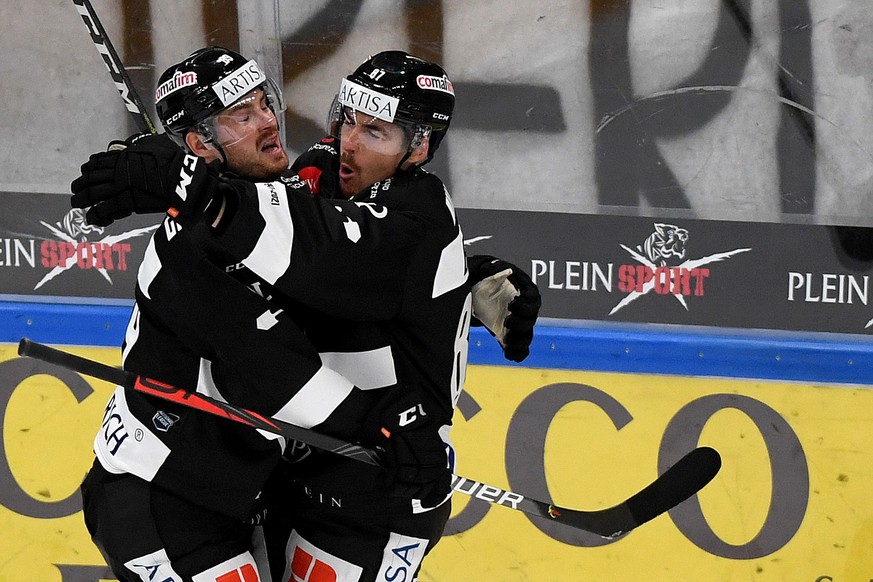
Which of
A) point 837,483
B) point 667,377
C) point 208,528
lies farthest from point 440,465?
point 837,483

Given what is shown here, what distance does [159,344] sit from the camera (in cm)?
213

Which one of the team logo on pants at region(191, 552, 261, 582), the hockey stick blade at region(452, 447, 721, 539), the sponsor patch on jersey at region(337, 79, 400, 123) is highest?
the sponsor patch on jersey at region(337, 79, 400, 123)

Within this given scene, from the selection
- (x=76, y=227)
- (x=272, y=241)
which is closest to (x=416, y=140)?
(x=272, y=241)

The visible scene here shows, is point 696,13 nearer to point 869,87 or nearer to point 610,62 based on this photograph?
point 610,62

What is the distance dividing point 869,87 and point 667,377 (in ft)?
3.16

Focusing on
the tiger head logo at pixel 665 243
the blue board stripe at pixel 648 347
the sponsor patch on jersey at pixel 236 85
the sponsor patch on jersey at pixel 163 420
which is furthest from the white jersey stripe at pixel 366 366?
the tiger head logo at pixel 665 243

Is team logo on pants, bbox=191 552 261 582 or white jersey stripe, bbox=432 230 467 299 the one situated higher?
white jersey stripe, bbox=432 230 467 299

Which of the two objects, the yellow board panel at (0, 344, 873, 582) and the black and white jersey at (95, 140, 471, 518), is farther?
the yellow board panel at (0, 344, 873, 582)

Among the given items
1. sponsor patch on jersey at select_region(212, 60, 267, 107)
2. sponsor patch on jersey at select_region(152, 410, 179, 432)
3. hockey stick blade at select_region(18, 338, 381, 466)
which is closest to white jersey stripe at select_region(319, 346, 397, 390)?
hockey stick blade at select_region(18, 338, 381, 466)

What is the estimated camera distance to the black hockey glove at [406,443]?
6.89ft

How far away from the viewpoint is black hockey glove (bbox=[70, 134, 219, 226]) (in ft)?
5.64

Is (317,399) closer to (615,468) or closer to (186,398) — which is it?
(186,398)

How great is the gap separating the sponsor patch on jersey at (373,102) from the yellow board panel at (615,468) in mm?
1371

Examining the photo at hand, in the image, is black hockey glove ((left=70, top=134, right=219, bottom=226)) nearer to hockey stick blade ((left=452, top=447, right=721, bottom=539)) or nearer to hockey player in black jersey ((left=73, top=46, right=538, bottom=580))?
hockey player in black jersey ((left=73, top=46, right=538, bottom=580))
